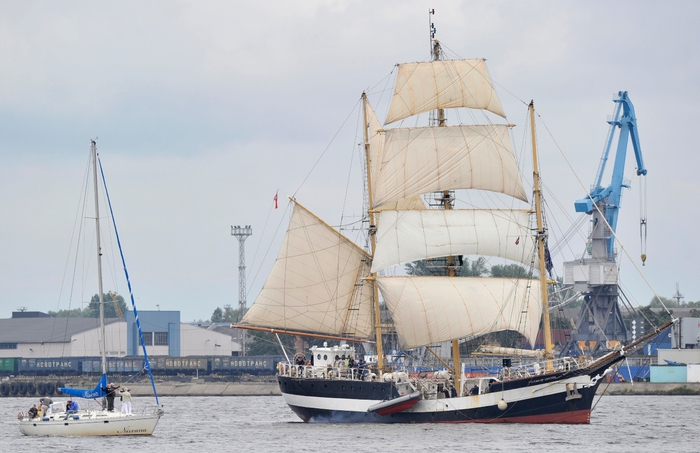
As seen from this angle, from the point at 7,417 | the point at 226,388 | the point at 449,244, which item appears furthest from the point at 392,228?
the point at 226,388

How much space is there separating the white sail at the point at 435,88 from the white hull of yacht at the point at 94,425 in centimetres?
2695

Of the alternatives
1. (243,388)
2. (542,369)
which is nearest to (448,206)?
(542,369)

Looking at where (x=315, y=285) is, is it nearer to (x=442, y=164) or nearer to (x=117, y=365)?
(x=442, y=164)

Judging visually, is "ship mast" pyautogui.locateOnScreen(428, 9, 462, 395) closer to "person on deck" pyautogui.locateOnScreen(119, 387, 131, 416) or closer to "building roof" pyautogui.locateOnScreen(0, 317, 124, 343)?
"person on deck" pyautogui.locateOnScreen(119, 387, 131, 416)

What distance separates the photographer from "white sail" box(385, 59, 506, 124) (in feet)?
271

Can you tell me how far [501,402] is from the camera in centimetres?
7344

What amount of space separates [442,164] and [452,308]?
9.26 m

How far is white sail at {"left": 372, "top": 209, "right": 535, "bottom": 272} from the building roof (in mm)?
95669

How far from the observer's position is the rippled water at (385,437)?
62000mm

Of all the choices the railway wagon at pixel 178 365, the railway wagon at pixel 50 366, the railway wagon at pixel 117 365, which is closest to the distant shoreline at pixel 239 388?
the railway wagon at pixel 178 365

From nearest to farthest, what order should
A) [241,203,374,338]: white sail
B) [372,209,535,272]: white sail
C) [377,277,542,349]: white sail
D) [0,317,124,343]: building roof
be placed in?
[377,277,542,349]: white sail, [372,209,535,272]: white sail, [241,203,374,338]: white sail, [0,317,124,343]: building roof

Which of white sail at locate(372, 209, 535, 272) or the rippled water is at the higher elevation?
white sail at locate(372, 209, 535, 272)

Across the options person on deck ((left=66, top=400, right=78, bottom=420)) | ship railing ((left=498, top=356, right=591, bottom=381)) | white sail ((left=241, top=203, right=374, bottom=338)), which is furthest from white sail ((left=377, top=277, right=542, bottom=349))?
person on deck ((left=66, top=400, right=78, bottom=420))

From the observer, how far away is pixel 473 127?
8150 centimetres
